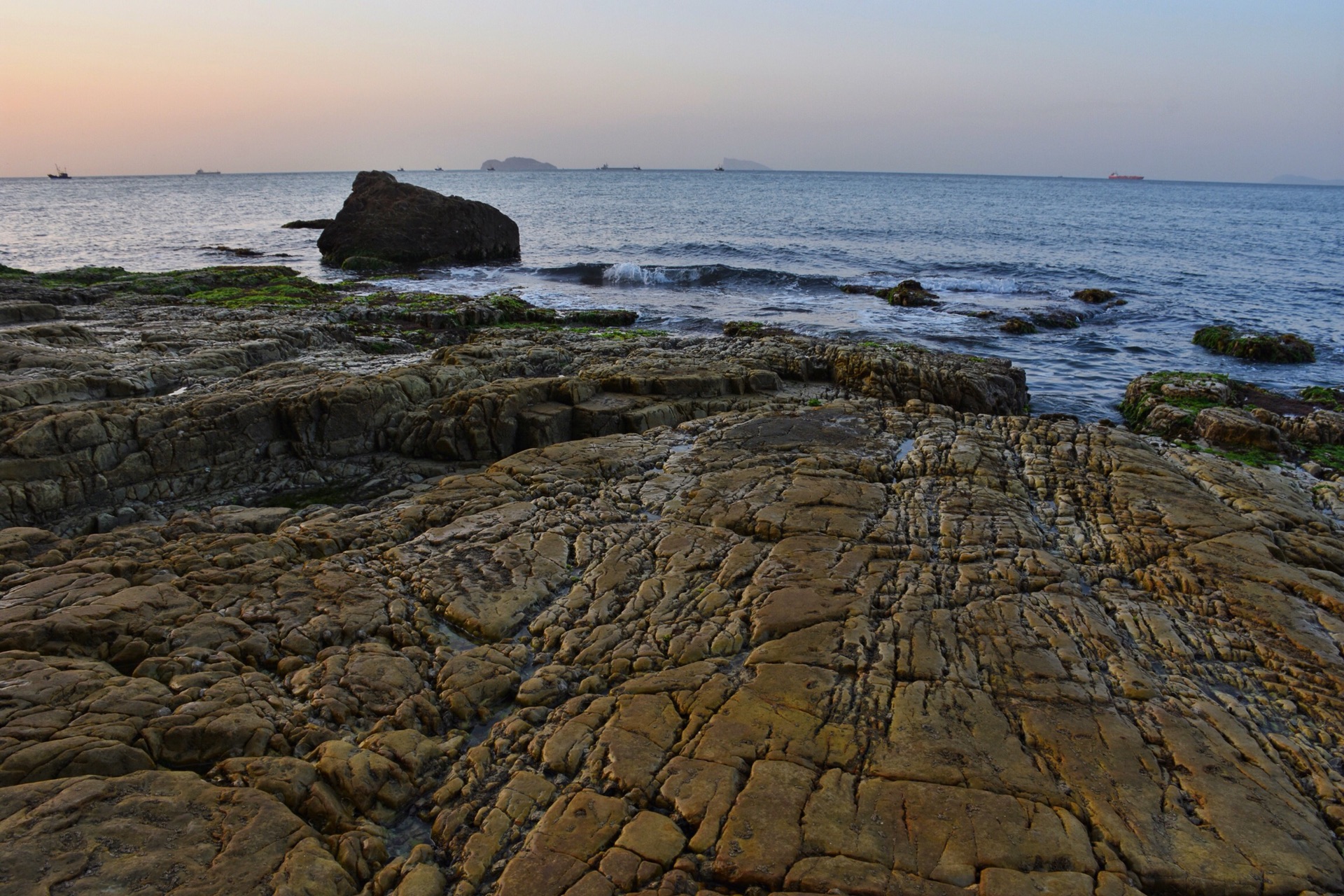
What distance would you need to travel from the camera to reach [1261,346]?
22.0 m

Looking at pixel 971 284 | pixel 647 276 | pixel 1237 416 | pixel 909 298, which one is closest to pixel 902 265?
pixel 971 284

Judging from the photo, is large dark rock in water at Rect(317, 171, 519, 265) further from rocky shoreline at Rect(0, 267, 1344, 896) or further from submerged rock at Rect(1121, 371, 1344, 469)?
submerged rock at Rect(1121, 371, 1344, 469)

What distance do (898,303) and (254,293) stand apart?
1032 inches

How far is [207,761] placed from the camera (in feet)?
18.3

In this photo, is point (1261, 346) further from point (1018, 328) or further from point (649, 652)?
point (649, 652)

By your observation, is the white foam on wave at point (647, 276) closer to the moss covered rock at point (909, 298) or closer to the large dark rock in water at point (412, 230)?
the large dark rock in water at point (412, 230)

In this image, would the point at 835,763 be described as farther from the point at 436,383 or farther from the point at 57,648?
the point at 436,383

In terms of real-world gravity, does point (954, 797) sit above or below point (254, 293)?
below

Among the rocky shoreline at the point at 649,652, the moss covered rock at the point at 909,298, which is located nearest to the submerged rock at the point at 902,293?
the moss covered rock at the point at 909,298

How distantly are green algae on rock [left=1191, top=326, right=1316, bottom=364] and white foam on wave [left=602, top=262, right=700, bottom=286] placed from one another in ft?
75.5

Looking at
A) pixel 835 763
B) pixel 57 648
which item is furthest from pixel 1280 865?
pixel 57 648

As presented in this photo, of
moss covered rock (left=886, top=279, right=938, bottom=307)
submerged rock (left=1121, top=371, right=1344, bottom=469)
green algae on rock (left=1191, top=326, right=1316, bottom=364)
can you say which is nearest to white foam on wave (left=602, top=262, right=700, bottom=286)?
moss covered rock (left=886, top=279, right=938, bottom=307)

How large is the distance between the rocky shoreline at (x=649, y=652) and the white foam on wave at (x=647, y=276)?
2567 centimetres

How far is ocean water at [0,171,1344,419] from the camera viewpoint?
24.5 metres
